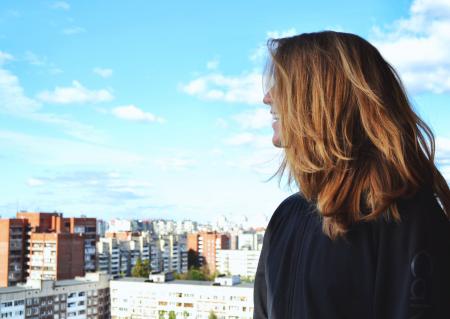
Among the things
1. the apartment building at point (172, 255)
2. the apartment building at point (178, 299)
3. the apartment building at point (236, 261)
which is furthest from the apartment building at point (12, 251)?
the apartment building at point (236, 261)

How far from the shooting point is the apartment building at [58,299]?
11.3m

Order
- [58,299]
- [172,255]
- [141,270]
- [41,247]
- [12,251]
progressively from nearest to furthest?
1. [58,299]
2. [41,247]
3. [12,251]
4. [141,270]
5. [172,255]

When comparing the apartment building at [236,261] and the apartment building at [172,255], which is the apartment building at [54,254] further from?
the apartment building at [236,261]

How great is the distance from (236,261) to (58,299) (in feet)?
49.3

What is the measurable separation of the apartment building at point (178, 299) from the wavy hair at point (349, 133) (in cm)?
1326

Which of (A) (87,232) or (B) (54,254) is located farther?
(A) (87,232)

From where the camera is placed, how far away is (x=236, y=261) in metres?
27.0

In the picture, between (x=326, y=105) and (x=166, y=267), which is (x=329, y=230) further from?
(x=166, y=267)

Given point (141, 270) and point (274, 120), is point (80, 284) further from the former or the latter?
point (274, 120)

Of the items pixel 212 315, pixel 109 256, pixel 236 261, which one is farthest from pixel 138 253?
pixel 212 315

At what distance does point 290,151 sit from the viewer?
0.53 metres

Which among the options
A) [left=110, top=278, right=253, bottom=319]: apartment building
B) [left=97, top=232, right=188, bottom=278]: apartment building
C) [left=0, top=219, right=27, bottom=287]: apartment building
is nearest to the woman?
[left=110, top=278, right=253, bottom=319]: apartment building

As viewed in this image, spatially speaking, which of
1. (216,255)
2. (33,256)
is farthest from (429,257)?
(216,255)

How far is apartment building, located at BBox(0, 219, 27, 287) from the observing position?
15328 mm
